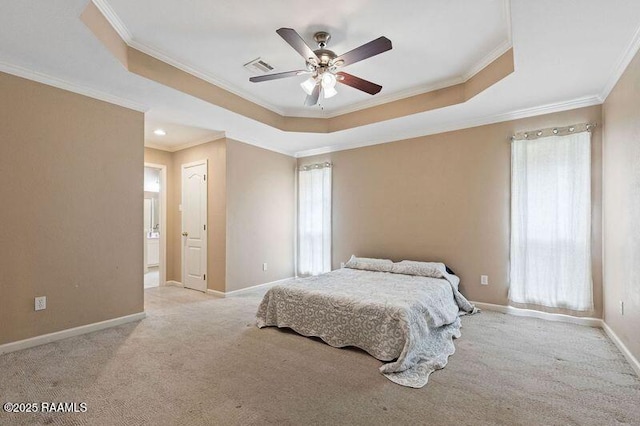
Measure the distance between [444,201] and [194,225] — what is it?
4135 mm

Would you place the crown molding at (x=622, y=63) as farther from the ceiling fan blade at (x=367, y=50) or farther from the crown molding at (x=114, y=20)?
the crown molding at (x=114, y=20)

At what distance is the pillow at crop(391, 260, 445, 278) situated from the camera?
12.2ft

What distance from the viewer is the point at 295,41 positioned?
6.98 ft

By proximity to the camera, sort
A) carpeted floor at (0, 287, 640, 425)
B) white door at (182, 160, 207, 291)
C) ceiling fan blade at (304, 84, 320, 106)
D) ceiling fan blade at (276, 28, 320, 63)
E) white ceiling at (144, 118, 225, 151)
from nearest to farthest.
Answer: carpeted floor at (0, 287, 640, 425)
ceiling fan blade at (276, 28, 320, 63)
ceiling fan blade at (304, 84, 320, 106)
white ceiling at (144, 118, 225, 151)
white door at (182, 160, 207, 291)

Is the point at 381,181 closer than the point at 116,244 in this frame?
No

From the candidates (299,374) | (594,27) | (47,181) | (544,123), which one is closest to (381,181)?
(544,123)

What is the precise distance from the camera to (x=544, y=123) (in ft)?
11.7

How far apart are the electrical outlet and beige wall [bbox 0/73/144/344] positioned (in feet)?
0.12

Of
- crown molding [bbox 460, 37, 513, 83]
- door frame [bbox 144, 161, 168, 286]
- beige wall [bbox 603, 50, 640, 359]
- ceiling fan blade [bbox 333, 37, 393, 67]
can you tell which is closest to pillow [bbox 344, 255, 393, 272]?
beige wall [bbox 603, 50, 640, 359]

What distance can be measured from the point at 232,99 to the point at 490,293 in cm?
423

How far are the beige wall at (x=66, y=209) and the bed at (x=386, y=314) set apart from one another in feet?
5.89

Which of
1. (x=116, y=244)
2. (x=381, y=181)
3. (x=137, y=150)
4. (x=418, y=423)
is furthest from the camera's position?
(x=381, y=181)

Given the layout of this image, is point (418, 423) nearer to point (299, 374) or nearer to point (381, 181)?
point (299, 374)

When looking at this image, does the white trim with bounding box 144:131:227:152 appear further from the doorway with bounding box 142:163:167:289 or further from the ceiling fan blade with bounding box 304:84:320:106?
the ceiling fan blade with bounding box 304:84:320:106
